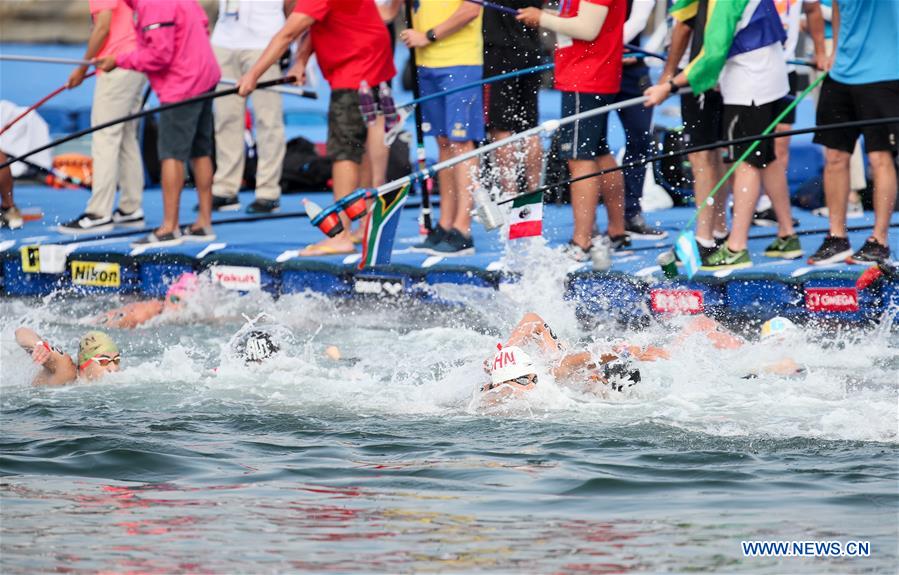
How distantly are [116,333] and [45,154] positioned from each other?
4.19m

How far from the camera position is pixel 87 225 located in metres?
12.0

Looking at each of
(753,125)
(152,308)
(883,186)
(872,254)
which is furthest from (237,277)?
(883,186)

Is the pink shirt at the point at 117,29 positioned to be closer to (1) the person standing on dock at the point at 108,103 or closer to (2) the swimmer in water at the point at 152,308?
(1) the person standing on dock at the point at 108,103

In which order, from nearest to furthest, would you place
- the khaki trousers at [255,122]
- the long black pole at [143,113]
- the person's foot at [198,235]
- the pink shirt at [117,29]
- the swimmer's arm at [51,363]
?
the swimmer's arm at [51,363] → the long black pole at [143,113] → the person's foot at [198,235] → the pink shirt at [117,29] → the khaki trousers at [255,122]

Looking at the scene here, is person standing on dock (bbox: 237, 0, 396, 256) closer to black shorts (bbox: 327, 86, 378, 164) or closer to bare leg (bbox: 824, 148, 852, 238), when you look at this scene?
black shorts (bbox: 327, 86, 378, 164)

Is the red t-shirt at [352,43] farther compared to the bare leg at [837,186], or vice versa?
the red t-shirt at [352,43]

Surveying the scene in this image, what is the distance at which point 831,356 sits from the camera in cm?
900

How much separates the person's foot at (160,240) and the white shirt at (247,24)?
1.82 m

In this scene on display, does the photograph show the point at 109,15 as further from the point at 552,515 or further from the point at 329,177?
the point at 552,515

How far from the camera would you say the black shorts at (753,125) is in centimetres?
967

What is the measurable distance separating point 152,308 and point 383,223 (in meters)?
2.25

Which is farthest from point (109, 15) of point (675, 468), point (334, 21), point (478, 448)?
point (675, 468)

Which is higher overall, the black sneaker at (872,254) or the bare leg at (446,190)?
the bare leg at (446,190)

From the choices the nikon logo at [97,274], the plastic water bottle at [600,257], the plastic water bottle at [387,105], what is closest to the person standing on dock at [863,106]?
the plastic water bottle at [600,257]
